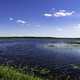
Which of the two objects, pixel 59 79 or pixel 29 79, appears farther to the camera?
pixel 59 79

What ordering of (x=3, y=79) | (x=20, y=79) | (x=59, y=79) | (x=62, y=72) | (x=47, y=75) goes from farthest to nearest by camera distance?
(x=62, y=72) → (x=47, y=75) → (x=59, y=79) → (x=20, y=79) → (x=3, y=79)

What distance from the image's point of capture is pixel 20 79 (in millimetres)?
13453

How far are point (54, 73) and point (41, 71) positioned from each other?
149 centimetres

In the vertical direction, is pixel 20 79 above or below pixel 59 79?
above

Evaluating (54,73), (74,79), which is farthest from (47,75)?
(74,79)

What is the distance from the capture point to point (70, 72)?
23.7 metres

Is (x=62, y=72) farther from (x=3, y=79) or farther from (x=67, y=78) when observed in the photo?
(x=3, y=79)

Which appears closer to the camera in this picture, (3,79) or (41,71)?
(3,79)

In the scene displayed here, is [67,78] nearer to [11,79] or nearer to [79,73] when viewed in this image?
[79,73]

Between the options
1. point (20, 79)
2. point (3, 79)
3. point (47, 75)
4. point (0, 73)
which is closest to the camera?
point (3, 79)

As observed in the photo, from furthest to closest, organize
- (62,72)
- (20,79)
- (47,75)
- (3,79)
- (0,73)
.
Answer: (62,72), (47,75), (0,73), (20,79), (3,79)

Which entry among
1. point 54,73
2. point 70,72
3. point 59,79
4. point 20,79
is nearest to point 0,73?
point 20,79

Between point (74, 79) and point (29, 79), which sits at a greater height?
point (29, 79)

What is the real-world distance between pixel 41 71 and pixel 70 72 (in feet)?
9.87
